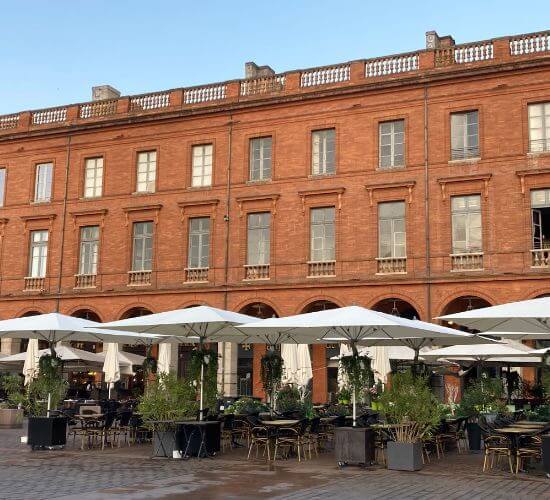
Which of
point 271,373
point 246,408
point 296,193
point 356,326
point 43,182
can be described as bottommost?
point 246,408

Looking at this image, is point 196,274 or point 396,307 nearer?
point 396,307

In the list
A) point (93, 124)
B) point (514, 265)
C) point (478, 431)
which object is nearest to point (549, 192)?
point (514, 265)

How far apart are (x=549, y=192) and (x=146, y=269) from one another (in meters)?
14.1

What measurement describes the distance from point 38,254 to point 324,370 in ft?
40.2

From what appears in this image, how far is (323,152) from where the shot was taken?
2547 cm

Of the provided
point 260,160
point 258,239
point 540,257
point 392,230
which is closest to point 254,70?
point 260,160

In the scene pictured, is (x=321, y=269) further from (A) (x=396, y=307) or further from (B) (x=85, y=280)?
(B) (x=85, y=280)

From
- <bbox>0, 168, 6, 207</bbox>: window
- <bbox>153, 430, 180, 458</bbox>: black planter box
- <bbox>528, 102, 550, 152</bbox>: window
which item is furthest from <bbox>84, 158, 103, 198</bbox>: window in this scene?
<bbox>153, 430, 180, 458</bbox>: black planter box

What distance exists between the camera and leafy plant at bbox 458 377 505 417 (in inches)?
589

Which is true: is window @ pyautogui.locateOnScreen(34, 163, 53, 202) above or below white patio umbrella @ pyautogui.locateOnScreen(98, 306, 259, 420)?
above

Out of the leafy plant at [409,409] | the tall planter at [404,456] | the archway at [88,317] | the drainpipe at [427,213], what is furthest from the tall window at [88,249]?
the tall planter at [404,456]

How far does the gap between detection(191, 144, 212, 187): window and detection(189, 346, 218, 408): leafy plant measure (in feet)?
43.7

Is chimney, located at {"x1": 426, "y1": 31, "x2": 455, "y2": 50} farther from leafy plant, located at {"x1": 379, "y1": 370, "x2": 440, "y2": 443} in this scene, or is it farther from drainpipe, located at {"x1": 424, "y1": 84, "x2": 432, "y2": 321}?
leafy plant, located at {"x1": 379, "y1": 370, "x2": 440, "y2": 443}

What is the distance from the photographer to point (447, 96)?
77.7 ft
